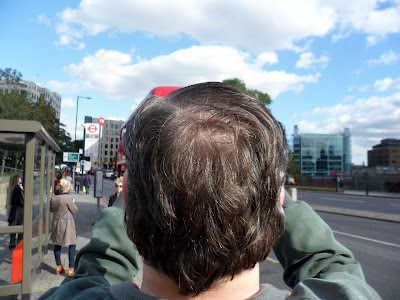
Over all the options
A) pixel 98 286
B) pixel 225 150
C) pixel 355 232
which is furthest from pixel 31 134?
pixel 355 232

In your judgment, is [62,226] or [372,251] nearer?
[62,226]

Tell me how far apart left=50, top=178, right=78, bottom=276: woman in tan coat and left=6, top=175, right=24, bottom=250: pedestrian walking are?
126 centimetres

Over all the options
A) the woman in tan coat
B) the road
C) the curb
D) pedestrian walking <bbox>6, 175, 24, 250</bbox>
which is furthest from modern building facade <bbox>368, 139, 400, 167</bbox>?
pedestrian walking <bbox>6, 175, 24, 250</bbox>

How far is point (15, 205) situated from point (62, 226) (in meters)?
1.81

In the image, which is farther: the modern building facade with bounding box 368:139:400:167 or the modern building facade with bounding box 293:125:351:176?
the modern building facade with bounding box 368:139:400:167

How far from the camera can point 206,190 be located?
2.29 feet

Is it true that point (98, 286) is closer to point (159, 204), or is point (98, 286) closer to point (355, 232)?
point (159, 204)

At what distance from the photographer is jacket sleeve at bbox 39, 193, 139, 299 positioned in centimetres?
97

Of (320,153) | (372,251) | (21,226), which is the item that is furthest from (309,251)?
(320,153)

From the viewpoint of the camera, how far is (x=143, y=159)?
0.76 meters

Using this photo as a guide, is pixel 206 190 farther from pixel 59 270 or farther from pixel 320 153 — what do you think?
pixel 320 153

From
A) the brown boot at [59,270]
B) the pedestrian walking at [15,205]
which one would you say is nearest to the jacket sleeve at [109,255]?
the pedestrian walking at [15,205]

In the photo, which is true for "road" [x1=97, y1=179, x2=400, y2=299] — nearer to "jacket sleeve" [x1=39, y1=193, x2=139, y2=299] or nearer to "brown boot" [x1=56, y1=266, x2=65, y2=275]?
"jacket sleeve" [x1=39, y1=193, x2=139, y2=299]

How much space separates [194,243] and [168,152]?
0.69 feet
